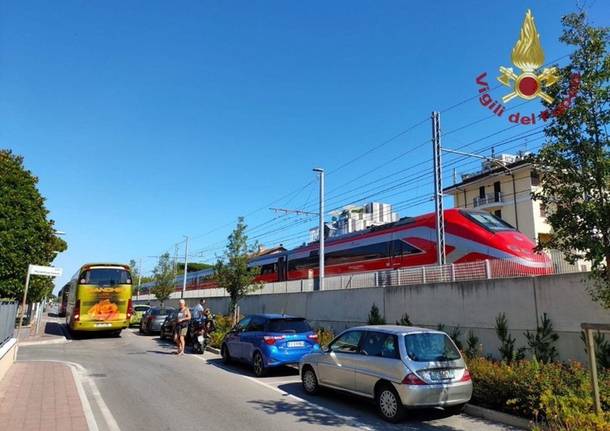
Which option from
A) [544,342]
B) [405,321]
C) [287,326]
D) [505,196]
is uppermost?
[505,196]

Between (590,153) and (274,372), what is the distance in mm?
9420

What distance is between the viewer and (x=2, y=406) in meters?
7.90

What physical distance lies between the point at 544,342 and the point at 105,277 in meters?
18.2

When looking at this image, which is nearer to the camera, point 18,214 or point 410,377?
point 410,377

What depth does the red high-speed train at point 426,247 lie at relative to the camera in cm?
1631

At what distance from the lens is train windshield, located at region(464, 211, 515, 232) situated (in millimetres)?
17967

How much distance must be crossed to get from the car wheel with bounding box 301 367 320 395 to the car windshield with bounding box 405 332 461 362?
257 cm

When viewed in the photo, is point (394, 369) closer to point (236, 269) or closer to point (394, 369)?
point (394, 369)

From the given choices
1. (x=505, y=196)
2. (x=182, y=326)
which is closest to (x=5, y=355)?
(x=182, y=326)

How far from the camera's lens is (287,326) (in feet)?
41.1

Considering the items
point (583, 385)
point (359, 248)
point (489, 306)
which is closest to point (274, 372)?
point (489, 306)

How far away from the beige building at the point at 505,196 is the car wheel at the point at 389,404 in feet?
133

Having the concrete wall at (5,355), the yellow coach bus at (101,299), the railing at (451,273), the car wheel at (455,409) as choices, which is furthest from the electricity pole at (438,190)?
the yellow coach bus at (101,299)

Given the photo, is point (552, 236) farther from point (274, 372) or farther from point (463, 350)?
point (274, 372)
